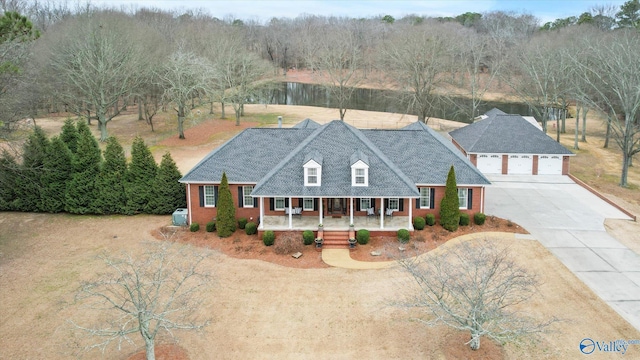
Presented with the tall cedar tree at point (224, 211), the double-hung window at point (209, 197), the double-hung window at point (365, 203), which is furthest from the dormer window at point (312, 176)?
the double-hung window at point (209, 197)

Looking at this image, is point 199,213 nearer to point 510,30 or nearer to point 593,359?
point 593,359

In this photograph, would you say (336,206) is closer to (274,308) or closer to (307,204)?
(307,204)

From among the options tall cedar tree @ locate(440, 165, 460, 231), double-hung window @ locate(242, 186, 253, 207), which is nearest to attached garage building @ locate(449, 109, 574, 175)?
tall cedar tree @ locate(440, 165, 460, 231)

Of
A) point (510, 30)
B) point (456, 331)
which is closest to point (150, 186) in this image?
point (456, 331)

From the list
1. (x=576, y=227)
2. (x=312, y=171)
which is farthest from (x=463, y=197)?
(x=312, y=171)

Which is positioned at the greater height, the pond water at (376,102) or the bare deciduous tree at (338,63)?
the bare deciduous tree at (338,63)

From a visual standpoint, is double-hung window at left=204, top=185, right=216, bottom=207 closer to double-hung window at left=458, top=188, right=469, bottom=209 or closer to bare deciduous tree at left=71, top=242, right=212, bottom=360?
bare deciduous tree at left=71, top=242, right=212, bottom=360

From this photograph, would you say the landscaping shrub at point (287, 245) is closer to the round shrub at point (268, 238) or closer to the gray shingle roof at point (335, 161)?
the round shrub at point (268, 238)
